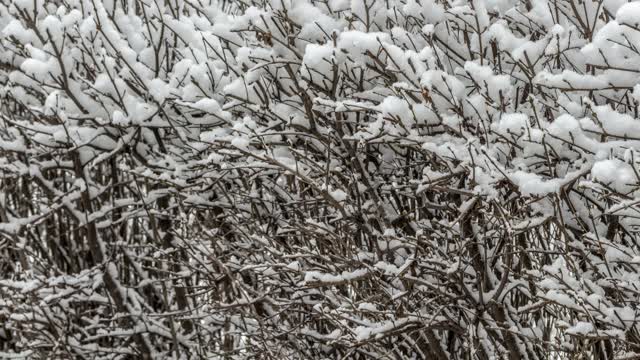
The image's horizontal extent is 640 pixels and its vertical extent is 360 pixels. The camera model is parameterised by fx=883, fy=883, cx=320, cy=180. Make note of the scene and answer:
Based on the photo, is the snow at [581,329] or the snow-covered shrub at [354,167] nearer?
the snow at [581,329]

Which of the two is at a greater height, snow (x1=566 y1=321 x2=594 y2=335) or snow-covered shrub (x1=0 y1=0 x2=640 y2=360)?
snow-covered shrub (x1=0 y1=0 x2=640 y2=360)

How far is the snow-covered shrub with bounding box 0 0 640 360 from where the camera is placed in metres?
3.44

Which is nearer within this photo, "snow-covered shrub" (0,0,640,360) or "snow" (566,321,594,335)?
"snow" (566,321,594,335)

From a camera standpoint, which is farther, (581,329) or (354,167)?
(354,167)

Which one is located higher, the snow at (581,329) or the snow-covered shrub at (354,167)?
the snow-covered shrub at (354,167)

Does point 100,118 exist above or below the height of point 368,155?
above

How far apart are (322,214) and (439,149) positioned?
4.47ft

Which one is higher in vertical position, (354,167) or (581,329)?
(354,167)

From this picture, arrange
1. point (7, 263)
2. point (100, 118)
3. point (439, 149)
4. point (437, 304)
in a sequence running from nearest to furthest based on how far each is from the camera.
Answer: point (439, 149), point (437, 304), point (100, 118), point (7, 263)

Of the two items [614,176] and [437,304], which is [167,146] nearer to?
[437,304]

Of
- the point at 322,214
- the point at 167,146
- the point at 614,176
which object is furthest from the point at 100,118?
the point at 614,176

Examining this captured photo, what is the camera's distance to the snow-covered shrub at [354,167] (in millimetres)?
3443

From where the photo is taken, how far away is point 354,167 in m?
4.34

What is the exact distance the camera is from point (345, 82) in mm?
4316
